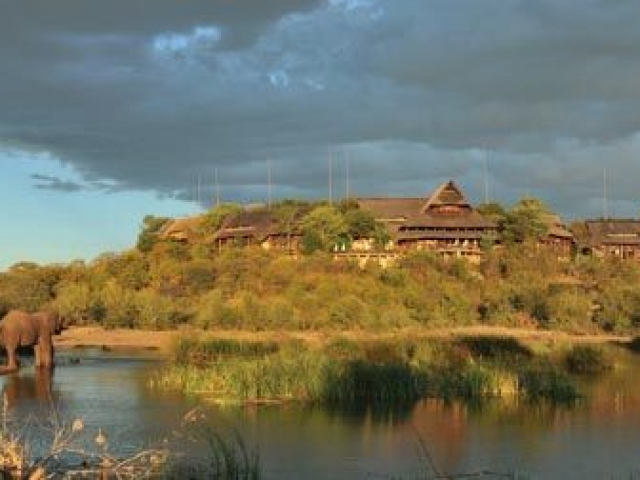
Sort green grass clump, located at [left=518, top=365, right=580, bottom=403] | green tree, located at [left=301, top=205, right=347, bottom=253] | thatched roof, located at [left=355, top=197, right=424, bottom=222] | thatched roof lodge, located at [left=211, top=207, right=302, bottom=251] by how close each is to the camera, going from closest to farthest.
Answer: green grass clump, located at [left=518, top=365, right=580, bottom=403], green tree, located at [left=301, top=205, right=347, bottom=253], thatched roof lodge, located at [left=211, top=207, right=302, bottom=251], thatched roof, located at [left=355, top=197, right=424, bottom=222]

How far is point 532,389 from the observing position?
98.0 feet

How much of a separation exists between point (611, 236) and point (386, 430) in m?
80.9

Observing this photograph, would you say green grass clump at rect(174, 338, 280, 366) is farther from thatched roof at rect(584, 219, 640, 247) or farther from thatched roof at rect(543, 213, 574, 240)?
thatched roof at rect(584, 219, 640, 247)

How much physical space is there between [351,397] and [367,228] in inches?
2174

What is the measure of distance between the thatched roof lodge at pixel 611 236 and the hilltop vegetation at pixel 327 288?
16.2 metres

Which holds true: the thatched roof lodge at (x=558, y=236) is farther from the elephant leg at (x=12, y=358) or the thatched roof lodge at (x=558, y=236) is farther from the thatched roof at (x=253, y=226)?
the elephant leg at (x=12, y=358)

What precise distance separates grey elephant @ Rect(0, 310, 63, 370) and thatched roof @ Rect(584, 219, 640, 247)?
69.5m

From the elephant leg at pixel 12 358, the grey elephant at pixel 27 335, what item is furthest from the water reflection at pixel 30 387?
the grey elephant at pixel 27 335

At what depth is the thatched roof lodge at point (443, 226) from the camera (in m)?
83.2

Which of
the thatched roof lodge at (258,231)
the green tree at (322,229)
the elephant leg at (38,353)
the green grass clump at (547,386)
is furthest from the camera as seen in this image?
the thatched roof lodge at (258,231)

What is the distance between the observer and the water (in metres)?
19.5

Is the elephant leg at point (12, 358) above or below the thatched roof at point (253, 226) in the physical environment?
below

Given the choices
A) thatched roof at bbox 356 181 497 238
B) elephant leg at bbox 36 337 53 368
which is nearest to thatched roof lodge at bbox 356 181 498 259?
thatched roof at bbox 356 181 497 238

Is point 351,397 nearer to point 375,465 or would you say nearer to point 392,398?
point 392,398
